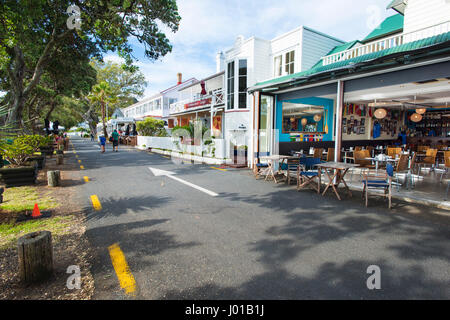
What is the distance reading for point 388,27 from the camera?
13.2 metres

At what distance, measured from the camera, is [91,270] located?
2.99 meters

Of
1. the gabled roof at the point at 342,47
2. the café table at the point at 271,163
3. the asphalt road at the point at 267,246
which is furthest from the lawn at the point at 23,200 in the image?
the gabled roof at the point at 342,47

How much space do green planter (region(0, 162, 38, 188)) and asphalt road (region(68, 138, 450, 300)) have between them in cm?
274

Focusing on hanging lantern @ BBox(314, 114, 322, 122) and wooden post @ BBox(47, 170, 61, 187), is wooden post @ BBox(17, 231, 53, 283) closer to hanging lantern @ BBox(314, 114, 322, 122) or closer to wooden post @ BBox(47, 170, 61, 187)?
wooden post @ BBox(47, 170, 61, 187)

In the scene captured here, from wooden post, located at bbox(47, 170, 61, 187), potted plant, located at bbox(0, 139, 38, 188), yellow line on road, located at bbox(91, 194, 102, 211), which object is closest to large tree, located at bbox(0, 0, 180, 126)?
potted plant, located at bbox(0, 139, 38, 188)

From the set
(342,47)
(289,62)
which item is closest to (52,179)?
(289,62)

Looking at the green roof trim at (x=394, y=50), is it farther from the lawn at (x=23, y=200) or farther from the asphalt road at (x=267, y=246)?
the lawn at (x=23, y=200)

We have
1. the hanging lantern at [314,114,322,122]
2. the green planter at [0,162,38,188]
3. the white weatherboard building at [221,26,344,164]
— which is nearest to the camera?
the green planter at [0,162,38,188]

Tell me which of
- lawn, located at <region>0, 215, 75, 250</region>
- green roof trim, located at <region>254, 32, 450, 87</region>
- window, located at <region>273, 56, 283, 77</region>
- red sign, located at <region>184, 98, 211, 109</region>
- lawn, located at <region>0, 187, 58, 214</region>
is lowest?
lawn, located at <region>0, 215, 75, 250</region>

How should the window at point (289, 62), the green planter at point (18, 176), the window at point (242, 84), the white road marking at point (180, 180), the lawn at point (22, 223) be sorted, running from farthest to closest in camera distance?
the window at point (242, 84), the window at point (289, 62), the green planter at point (18, 176), the white road marking at point (180, 180), the lawn at point (22, 223)

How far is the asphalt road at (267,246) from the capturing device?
2642 millimetres

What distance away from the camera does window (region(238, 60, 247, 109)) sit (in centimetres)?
1563

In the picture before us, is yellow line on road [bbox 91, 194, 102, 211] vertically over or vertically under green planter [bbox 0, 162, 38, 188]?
under

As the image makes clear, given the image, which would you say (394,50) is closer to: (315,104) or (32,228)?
(315,104)
